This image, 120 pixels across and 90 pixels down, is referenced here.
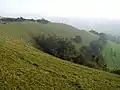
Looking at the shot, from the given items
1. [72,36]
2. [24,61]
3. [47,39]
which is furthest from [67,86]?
[72,36]

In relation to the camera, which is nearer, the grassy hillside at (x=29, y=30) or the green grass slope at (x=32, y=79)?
the green grass slope at (x=32, y=79)

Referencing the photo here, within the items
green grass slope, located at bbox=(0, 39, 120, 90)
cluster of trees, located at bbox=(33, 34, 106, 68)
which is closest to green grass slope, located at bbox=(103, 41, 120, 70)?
cluster of trees, located at bbox=(33, 34, 106, 68)

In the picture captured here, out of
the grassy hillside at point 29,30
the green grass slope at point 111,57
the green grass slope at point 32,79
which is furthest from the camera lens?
the grassy hillside at point 29,30

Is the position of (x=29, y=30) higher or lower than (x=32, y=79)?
lower

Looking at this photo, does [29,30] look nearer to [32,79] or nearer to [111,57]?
[111,57]

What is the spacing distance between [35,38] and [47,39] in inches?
255

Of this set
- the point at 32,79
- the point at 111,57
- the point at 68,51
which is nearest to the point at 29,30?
the point at 68,51

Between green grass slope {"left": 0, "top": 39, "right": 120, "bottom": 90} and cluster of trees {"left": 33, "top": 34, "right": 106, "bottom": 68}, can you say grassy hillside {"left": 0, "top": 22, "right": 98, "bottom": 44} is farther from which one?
green grass slope {"left": 0, "top": 39, "right": 120, "bottom": 90}

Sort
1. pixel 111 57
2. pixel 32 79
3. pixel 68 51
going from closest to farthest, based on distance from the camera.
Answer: pixel 32 79
pixel 68 51
pixel 111 57

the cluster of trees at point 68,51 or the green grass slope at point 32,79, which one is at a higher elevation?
the green grass slope at point 32,79

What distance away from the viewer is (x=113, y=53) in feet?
456

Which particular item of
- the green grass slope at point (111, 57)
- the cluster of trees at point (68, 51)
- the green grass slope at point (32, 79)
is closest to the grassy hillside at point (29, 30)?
the cluster of trees at point (68, 51)

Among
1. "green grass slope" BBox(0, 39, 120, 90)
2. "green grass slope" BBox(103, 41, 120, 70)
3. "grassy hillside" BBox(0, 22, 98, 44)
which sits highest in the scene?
"green grass slope" BBox(0, 39, 120, 90)

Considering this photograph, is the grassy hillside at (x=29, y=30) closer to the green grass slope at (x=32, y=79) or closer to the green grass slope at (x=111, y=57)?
the green grass slope at (x=111, y=57)
